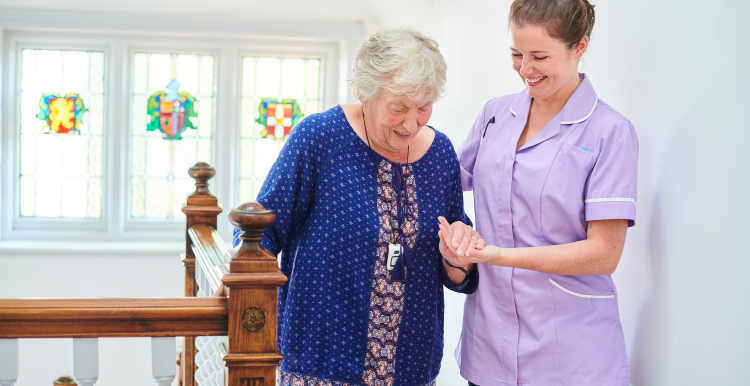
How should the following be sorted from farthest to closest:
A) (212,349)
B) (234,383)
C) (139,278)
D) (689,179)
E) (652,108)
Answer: (139,278) → (212,349) → (652,108) → (689,179) → (234,383)

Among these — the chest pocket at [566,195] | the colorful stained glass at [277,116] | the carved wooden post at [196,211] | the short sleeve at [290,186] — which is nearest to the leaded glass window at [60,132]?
the colorful stained glass at [277,116]

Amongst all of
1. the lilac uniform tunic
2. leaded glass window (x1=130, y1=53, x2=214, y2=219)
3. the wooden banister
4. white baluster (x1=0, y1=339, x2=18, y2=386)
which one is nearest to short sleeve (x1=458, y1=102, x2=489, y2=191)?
the lilac uniform tunic

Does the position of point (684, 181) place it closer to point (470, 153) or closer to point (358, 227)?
point (470, 153)

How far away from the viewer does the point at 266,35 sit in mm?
4516

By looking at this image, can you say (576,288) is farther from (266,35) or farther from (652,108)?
(266,35)

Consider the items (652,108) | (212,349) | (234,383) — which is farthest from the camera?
(212,349)

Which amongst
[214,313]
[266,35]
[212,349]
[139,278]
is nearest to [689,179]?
[214,313]

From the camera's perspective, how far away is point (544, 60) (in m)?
1.46

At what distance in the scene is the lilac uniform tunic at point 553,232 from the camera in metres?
1.40

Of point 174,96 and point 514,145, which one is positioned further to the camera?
point 174,96

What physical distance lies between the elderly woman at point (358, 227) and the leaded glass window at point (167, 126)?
335cm

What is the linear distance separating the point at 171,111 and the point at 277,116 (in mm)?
761

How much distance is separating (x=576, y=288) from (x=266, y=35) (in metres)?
3.53

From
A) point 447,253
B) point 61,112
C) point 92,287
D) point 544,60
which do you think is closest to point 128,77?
point 61,112
